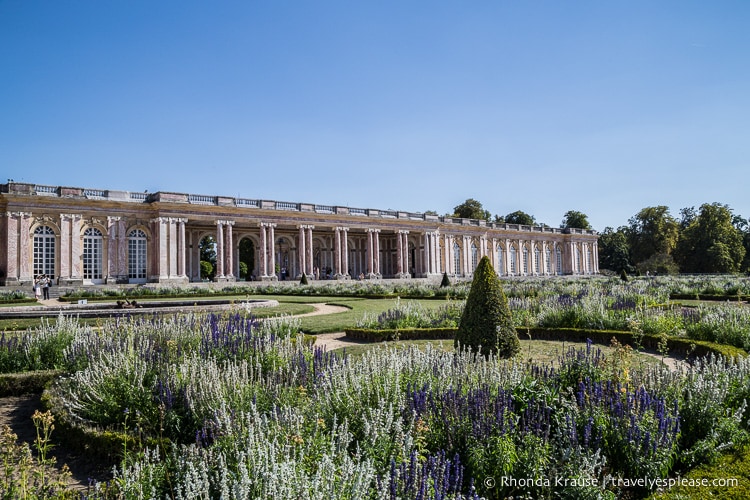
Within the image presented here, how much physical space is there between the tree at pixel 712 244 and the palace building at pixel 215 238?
862 inches

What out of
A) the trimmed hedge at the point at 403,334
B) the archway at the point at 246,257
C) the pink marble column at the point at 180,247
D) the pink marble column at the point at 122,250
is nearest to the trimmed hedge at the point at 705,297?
the trimmed hedge at the point at 403,334

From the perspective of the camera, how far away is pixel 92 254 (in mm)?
35031

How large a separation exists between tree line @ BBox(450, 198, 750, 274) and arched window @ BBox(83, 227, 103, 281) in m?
51.9

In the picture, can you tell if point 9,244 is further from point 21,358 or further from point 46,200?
point 21,358

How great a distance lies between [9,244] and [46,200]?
3688mm

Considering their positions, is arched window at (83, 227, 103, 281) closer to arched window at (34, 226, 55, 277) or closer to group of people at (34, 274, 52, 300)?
arched window at (34, 226, 55, 277)

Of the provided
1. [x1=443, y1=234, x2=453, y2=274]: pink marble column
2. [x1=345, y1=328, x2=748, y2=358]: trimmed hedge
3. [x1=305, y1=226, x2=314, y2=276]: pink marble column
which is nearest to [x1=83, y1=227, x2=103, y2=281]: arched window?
[x1=305, y1=226, x2=314, y2=276]: pink marble column

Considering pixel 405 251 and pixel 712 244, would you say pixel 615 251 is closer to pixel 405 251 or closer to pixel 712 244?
pixel 712 244

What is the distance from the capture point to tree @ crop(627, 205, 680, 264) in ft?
222

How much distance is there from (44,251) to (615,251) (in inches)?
3030

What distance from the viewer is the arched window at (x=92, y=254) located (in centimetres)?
3469

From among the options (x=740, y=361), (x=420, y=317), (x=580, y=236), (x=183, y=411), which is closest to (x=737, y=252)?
(x=580, y=236)

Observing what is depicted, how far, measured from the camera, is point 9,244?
31.4 metres

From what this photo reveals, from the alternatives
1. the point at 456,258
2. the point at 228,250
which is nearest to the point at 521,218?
the point at 456,258
